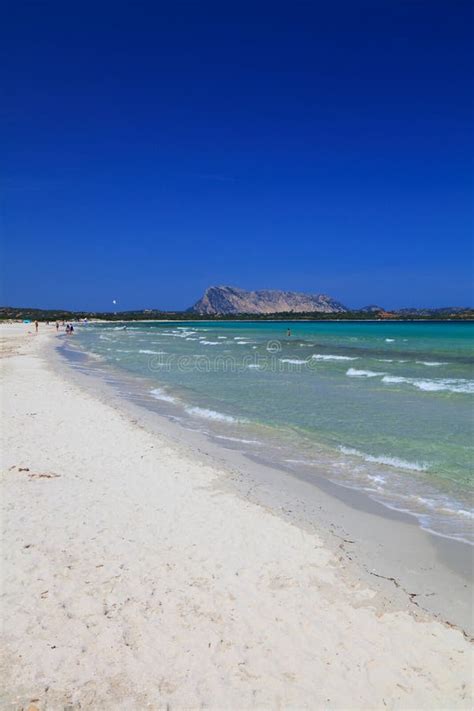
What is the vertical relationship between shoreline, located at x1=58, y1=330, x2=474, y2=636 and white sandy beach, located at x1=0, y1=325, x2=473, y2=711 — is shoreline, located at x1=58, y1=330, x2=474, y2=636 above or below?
below

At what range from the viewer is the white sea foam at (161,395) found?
1569 cm

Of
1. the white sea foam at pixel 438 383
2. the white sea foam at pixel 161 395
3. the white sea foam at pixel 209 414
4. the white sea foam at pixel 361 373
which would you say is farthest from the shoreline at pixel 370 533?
the white sea foam at pixel 361 373

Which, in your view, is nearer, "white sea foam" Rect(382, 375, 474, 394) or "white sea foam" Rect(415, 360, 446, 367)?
"white sea foam" Rect(382, 375, 474, 394)

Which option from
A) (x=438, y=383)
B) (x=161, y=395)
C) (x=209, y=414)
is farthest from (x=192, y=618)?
(x=438, y=383)

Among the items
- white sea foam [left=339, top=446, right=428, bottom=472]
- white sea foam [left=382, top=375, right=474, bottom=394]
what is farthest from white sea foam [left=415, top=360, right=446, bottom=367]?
white sea foam [left=339, top=446, right=428, bottom=472]

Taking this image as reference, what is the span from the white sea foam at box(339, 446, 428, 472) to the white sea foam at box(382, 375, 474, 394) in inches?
348

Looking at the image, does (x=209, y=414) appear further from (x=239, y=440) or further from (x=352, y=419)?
(x=352, y=419)

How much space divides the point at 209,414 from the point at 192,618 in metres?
9.31

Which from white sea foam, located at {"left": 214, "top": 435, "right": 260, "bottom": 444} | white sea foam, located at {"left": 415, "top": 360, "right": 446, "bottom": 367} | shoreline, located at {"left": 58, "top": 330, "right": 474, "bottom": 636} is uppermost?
white sea foam, located at {"left": 415, "top": 360, "right": 446, "bottom": 367}

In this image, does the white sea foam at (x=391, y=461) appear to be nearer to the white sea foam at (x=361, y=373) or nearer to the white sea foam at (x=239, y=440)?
the white sea foam at (x=239, y=440)

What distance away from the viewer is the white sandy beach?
3.26 metres

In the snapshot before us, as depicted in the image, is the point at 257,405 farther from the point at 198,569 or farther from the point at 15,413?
the point at 198,569

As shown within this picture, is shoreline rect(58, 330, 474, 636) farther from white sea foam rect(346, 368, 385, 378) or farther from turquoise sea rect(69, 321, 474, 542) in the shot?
white sea foam rect(346, 368, 385, 378)

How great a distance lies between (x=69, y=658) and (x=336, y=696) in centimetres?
203
